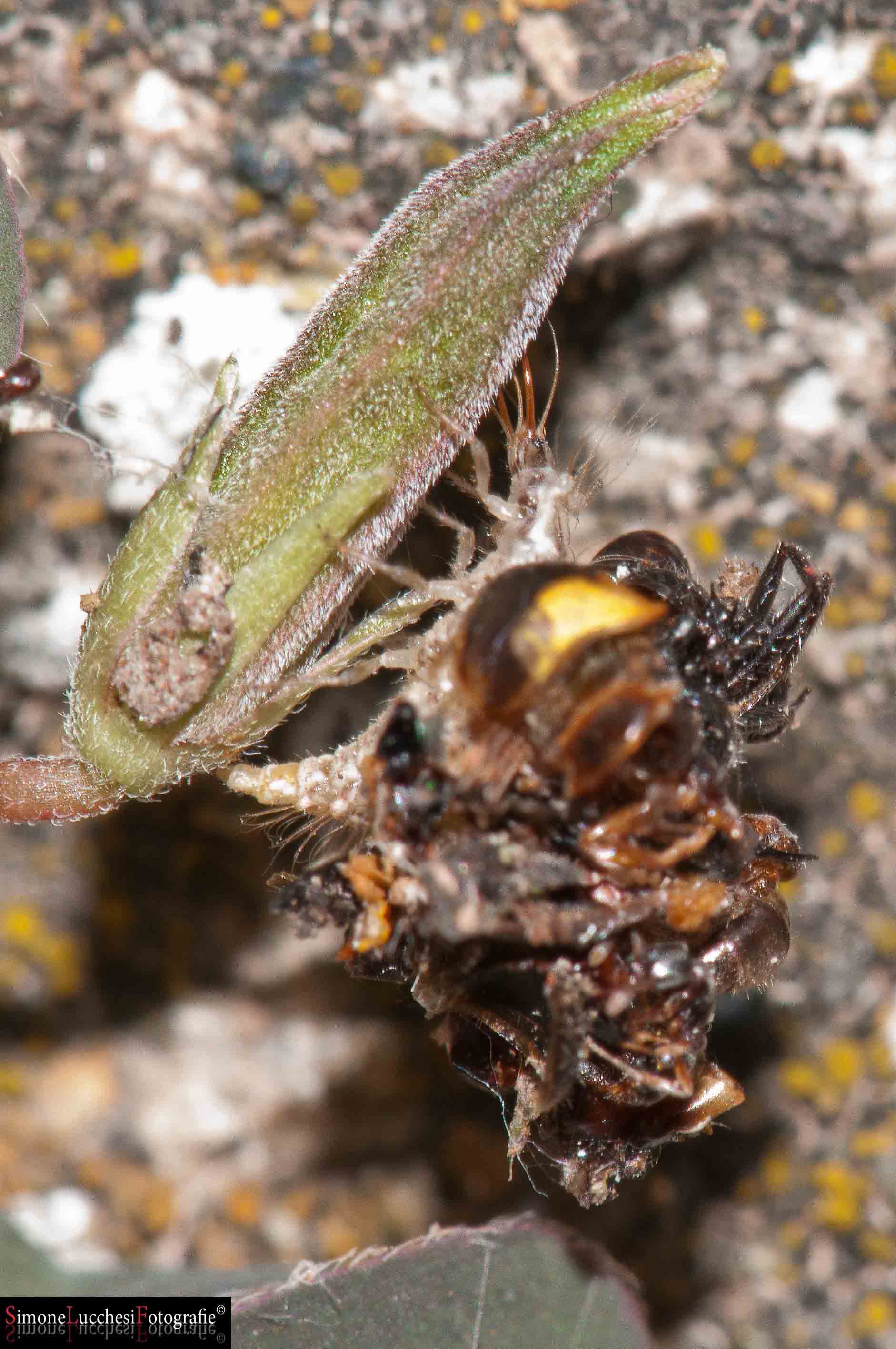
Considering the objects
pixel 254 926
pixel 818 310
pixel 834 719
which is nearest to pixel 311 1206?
pixel 254 926

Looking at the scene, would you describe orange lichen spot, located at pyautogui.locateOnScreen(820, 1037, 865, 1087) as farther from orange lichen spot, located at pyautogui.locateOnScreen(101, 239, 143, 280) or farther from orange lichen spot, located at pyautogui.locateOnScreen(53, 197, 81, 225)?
orange lichen spot, located at pyautogui.locateOnScreen(53, 197, 81, 225)

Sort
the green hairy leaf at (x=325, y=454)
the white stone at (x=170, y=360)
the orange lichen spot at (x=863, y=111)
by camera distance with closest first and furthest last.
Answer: the green hairy leaf at (x=325, y=454) → the white stone at (x=170, y=360) → the orange lichen spot at (x=863, y=111)

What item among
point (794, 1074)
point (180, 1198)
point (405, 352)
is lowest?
point (180, 1198)

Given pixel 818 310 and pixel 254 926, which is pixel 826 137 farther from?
pixel 254 926

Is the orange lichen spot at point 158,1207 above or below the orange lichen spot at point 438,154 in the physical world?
below

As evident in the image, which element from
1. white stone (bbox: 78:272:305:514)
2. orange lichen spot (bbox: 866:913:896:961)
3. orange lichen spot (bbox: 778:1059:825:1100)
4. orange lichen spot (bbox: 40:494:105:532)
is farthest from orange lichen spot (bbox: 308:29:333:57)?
orange lichen spot (bbox: 778:1059:825:1100)

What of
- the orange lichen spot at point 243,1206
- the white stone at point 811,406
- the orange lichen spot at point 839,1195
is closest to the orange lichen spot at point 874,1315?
the orange lichen spot at point 839,1195

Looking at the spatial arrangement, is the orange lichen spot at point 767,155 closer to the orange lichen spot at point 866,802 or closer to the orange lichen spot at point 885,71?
the orange lichen spot at point 885,71
